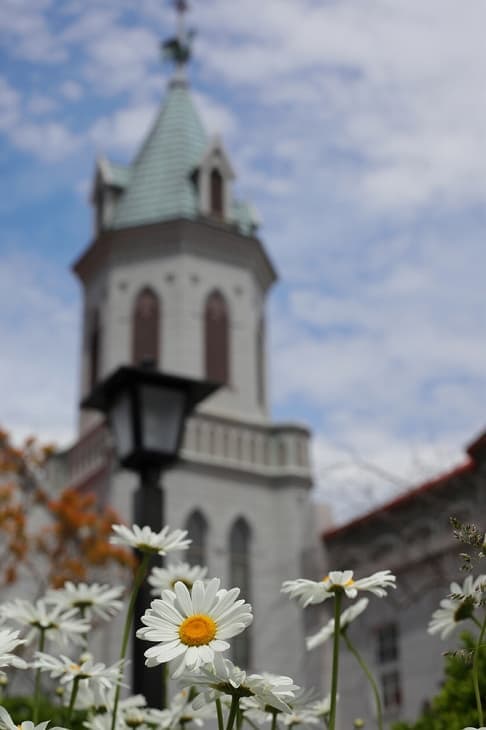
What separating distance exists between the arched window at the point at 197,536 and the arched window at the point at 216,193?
8.24 m

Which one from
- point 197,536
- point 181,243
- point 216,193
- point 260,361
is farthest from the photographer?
point 216,193

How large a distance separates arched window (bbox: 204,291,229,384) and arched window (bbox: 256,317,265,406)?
4.17ft

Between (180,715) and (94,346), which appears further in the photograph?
(94,346)

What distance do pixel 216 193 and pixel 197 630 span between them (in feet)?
84.2

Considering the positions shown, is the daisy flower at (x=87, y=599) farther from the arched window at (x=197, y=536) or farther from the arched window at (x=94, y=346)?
the arched window at (x=94, y=346)

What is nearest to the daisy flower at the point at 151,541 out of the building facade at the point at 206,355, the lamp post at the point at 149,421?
the lamp post at the point at 149,421

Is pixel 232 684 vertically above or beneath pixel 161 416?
beneath

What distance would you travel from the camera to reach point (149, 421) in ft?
23.6

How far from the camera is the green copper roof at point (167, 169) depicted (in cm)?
2688

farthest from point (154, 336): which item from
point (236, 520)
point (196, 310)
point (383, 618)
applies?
point (383, 618)

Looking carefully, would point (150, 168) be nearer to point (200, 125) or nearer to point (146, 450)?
point (200, 125)

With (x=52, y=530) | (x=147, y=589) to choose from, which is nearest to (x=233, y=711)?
(x=147, y=589)

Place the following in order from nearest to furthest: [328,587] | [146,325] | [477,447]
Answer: [328,587]
[477,447]
[146,325]

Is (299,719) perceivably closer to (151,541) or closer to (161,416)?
(151,541)
